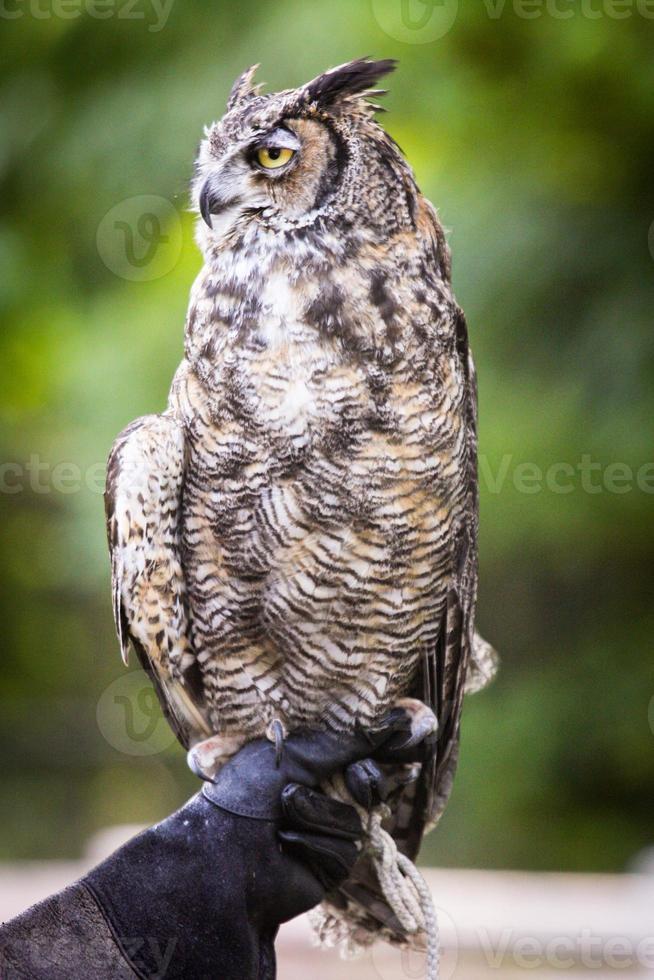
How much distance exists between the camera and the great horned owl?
176 centimetres

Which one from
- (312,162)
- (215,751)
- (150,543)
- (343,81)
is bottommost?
(215,751)

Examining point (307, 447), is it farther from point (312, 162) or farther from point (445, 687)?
point (445, 687)

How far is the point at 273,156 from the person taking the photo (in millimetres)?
1759

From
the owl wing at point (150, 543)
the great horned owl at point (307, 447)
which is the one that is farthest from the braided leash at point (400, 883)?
the owl wing at point (150, 543)

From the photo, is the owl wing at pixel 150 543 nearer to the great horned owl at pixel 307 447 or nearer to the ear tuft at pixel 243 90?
the great horned owl at pixel 307 447

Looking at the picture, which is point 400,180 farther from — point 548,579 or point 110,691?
point 110,691

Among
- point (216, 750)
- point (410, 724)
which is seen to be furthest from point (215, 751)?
Answer: point (410, 724)

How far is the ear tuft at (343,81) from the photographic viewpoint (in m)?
1.75

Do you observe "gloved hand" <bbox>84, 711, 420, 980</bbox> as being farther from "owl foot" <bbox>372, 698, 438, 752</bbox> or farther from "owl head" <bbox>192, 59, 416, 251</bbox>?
"owl head" <bbox>192, 59, 416, 251</bbox>

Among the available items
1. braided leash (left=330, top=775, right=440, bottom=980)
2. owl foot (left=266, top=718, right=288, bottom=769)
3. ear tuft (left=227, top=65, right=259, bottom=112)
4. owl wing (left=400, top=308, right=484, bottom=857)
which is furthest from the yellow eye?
braided leash (left=330, top=775, right=440, bottom=980)

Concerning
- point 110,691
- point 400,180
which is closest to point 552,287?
point 400,180

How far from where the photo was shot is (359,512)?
1.81 meters

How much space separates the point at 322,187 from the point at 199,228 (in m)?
0.30

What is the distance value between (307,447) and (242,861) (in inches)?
31.2
